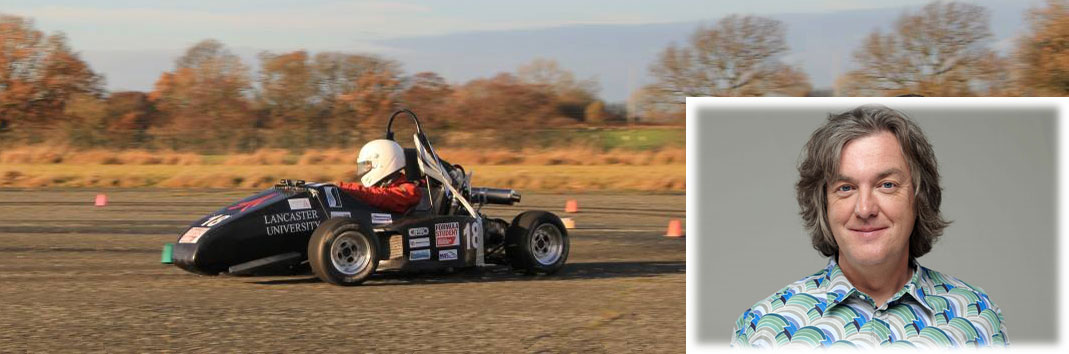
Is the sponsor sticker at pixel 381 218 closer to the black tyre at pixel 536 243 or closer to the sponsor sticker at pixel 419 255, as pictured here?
the sponsor sticker at pixel 419 255

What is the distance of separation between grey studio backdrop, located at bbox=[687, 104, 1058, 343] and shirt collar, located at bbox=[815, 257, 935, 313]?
0.08 ft

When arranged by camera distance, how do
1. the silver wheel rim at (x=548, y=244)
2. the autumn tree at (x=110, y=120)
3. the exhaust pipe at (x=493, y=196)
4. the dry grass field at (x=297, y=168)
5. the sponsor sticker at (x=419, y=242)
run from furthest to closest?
the autumn tree at (x=110, y=120)
the dry grass field at (x=297, y=168)
the exhaust pipe at (x=493, y=196)
the silver wheel rim at (x=548, y=244)
the sponsor sticker at (x=419, y=242)

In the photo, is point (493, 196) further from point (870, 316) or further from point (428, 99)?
point (428, 99)

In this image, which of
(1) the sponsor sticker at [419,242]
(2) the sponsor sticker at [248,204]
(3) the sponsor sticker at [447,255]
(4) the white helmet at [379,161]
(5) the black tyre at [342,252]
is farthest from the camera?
(4) the white helmet at [379,161]

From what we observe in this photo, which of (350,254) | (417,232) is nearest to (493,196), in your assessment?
(417,232)


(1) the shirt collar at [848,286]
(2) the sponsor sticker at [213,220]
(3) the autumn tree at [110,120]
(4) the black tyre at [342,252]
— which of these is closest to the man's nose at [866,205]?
(1) the shirt collar at [848,286]

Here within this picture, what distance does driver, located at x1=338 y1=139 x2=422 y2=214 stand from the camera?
13.1m

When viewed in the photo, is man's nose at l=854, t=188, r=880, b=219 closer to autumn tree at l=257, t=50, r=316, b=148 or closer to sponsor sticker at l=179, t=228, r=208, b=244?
sponsor sticker at l=179, t=228, r=208, b=244

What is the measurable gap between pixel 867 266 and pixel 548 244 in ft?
36.1

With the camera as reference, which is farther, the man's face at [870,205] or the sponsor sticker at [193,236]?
the sponsor sticker at [193,236]

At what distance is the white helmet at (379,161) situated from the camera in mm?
13383

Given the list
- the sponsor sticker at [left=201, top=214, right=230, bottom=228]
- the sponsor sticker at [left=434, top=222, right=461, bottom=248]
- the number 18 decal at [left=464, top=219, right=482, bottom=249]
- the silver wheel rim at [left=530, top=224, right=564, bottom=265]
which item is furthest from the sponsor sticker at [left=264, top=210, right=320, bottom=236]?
the silver wheel rim at [left=530, top=224, right=564, bottom=265]

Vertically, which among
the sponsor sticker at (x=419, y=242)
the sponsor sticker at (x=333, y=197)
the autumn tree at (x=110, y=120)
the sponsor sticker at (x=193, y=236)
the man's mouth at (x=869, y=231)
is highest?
the autumn tree at (x=110, y=120)

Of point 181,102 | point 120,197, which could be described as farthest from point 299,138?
point 120,197
